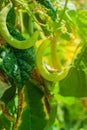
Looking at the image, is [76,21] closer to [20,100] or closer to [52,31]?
[52,31]

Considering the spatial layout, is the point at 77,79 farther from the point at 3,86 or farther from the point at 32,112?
the point at 3,86

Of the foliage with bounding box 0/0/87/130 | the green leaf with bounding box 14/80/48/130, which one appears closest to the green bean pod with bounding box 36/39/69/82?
the foliage with bounding box 0/0/87/130

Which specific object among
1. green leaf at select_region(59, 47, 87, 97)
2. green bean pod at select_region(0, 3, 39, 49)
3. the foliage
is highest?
green bean pod at select_region(0, 3, 39, 49)

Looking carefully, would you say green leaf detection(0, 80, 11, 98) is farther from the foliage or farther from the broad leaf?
the broad leaf

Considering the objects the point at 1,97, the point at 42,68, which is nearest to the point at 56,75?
the point at 42,68

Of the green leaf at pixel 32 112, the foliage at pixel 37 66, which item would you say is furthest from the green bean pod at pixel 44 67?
the green leaf at pixel 32 112

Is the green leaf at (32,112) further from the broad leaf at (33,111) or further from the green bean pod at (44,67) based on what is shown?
the green bean pod at (44,67)
